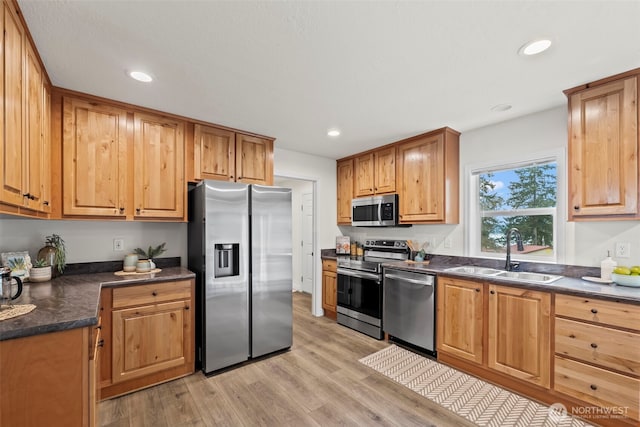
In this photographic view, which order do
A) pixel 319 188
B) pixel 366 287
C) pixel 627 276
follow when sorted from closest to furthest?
pixel 627 276
pixel 366 287
pixel 319 188

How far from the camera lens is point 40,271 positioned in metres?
Answer: 2.18

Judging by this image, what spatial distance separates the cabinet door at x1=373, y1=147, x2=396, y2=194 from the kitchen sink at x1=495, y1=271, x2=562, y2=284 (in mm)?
1553

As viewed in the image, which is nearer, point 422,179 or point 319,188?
point 422,179

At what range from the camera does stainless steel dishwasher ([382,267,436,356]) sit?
2887 mm

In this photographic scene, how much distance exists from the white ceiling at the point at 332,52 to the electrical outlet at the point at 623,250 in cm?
129

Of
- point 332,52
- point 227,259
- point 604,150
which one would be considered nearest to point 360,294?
point 227,259

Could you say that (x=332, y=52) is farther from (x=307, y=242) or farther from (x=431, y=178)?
(x=307, y=242)

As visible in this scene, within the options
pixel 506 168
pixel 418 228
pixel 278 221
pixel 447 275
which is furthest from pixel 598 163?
pixel 278 221

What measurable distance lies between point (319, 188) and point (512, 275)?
8.69 feet

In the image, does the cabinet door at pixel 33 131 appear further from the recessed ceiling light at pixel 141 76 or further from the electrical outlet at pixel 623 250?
the electrical outlet at pixel 623 250

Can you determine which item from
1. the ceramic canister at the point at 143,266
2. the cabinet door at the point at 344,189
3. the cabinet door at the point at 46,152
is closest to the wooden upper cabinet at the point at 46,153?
the cabinet door at the point at 46,152

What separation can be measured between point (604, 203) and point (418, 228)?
1.83m

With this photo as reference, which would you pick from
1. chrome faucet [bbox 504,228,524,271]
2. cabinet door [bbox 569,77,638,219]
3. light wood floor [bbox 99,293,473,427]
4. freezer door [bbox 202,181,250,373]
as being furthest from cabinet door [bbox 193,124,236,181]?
cabinet door [bbox 569,77,638,219]

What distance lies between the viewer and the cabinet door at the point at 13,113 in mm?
1291
